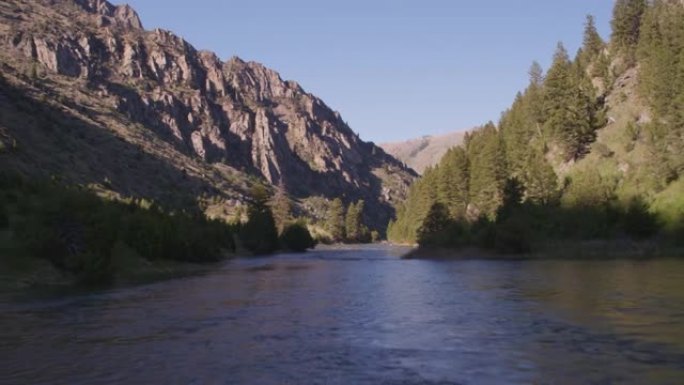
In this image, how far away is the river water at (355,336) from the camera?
65.9ft

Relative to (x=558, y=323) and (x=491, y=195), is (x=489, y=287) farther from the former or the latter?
(x=491, y=195)

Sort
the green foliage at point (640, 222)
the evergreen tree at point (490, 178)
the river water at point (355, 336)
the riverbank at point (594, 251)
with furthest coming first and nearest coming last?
1. the evergreen tree at point (490, 178)
2. the green foliage at point (640, 222)
3. the riverbank at point (594, 251)
4. the river water at point (355, 336)

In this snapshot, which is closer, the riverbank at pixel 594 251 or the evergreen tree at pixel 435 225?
the riverbank at pixel 594 251

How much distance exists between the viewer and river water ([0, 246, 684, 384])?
2009 cm

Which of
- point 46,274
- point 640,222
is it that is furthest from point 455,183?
point 46,274

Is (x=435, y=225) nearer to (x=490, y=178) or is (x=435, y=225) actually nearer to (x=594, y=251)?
(x=490, y=178)

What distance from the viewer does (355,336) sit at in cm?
2805

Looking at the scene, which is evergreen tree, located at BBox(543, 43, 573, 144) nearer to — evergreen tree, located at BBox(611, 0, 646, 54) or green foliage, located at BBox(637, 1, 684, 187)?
green foliage, located at BBox(637, 1, 684, 187)

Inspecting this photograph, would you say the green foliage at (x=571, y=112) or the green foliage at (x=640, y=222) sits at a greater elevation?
the green foliage at (x=571, y=112)

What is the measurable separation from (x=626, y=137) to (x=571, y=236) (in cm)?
2951

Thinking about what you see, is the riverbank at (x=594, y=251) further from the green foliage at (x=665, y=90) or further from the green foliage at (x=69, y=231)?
the green foliage at (x=69, y=231)

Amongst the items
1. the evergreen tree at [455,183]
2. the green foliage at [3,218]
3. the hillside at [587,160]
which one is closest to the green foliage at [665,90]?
the hillside at [587,160]

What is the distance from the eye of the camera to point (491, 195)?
507 feet

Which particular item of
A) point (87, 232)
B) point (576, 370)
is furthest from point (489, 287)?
point (87, 232)
